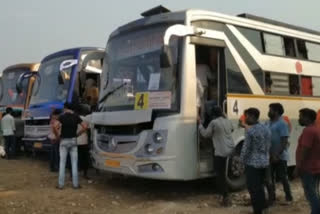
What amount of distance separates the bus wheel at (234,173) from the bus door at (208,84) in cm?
52

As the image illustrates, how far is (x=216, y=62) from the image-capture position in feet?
27.8

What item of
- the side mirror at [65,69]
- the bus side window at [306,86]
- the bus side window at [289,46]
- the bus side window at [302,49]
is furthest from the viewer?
the side mirror at [65,69]

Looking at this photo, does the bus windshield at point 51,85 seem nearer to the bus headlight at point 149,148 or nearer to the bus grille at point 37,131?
the bus grille at point 37,131

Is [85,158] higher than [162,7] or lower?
lower

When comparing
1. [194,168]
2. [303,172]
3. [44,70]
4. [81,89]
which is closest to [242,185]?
[194,168]

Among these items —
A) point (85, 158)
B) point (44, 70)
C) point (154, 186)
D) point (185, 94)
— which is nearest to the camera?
point (185, 94)

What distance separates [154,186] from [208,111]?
7.22 feet

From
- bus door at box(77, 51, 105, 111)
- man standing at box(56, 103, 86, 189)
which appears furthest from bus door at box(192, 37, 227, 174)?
bus door at box(77, 51, 105, 111)

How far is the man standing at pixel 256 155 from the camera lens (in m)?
6.50

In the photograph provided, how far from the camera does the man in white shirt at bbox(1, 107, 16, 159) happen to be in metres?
13.4

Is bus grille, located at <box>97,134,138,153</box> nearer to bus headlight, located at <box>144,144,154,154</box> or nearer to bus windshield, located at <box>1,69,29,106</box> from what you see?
bus headlight, located at <box>144,144,154,154</box>

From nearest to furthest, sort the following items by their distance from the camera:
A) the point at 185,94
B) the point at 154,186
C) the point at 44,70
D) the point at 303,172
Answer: the point at 303,172, the point at 185,94, the point at 154,186, the point at 44,70

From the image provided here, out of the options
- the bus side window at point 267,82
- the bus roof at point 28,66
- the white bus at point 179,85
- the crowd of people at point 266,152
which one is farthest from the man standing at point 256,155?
the bus roof at point 28,66

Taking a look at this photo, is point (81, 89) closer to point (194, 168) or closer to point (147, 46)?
point (147, 46)
